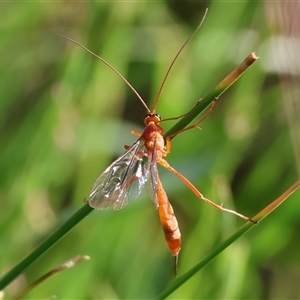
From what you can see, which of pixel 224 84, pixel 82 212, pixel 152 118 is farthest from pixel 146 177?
pixel 224 84

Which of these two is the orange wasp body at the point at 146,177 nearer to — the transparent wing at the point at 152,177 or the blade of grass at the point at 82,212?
the transparent wing at the point at 152,177

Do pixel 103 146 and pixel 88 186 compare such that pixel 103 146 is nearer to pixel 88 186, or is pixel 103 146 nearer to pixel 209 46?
pixel 88 186

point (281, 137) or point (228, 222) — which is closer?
point (228, 222)

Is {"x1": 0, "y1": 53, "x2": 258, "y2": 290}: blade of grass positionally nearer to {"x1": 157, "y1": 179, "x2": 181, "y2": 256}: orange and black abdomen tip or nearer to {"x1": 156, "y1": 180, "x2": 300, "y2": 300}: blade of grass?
{"x1": 156, "y1": 180, "x2": 300, "y2": 300}: blade of grass

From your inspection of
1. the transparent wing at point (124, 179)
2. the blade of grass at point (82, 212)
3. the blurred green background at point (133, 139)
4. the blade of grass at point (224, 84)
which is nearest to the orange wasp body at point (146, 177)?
the transparent wing at point (124, 179)

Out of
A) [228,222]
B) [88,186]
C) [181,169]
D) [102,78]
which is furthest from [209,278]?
[102,78]
